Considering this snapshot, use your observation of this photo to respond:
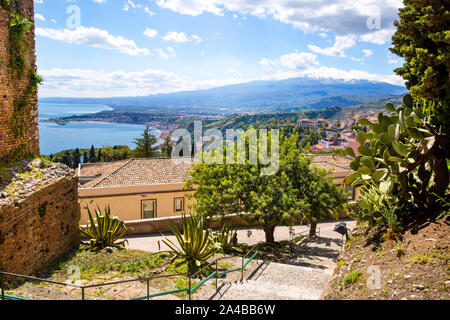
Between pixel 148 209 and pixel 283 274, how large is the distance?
13.9 meters

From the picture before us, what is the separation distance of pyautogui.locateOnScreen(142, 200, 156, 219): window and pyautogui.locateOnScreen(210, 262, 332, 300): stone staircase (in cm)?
1262

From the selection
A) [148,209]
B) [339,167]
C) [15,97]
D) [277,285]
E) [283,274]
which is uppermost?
[15,97]

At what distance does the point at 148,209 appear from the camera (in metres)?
22.0

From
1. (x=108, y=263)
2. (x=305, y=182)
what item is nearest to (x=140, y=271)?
(x=108, y=263)

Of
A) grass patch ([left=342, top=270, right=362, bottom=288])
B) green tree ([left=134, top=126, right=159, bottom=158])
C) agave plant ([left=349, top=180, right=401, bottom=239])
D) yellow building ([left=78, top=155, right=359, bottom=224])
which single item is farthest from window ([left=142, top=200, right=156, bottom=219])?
green tree ([left=134, top=126, right=159, bottom=158])

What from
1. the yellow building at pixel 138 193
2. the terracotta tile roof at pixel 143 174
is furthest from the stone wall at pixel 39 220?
the terracotta tile roof at pixel 143 174

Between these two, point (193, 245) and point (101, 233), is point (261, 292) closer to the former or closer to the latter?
point (193, 245)

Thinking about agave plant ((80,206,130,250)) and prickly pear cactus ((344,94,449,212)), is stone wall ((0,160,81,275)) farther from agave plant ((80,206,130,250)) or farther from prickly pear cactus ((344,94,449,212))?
prickly pear cactus ((344,94,449,212))

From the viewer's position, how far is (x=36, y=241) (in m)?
8.60

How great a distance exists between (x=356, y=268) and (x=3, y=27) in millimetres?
10389

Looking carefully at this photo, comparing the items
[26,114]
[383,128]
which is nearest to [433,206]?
[383,128]
